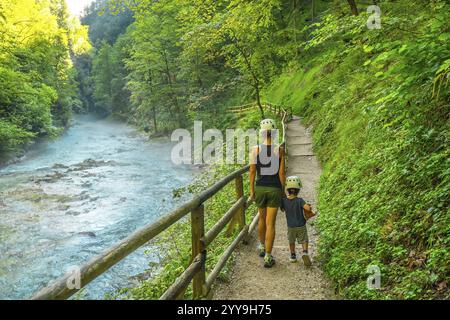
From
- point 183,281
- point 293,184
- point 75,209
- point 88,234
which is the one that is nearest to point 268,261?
point 293,184

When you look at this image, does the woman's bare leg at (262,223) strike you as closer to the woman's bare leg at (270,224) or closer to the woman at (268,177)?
the woman at (268,177)

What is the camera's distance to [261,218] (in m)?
6.23

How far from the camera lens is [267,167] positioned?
588cm

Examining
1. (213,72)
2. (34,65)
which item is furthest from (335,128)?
(34,65)

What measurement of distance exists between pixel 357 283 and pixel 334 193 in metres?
4.21

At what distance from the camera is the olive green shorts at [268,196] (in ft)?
19.5

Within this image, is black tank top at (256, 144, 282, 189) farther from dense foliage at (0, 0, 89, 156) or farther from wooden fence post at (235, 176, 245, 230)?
dense foliage at (0, 0, 89, 156)

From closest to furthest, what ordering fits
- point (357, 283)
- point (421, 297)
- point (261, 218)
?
point (421, 297) → point (357, 283) → point (261, 218)

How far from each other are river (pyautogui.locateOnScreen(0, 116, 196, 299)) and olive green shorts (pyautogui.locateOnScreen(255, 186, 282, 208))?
17.2 feet

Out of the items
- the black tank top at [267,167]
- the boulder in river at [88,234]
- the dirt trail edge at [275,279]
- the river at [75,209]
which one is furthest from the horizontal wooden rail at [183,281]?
the boulder in river at [88,234]

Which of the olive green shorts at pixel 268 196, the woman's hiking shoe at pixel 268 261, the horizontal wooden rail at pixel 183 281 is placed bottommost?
the woman's hiking shoe at pixel 268 261

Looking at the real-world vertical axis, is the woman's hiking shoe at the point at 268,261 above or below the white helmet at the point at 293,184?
below
